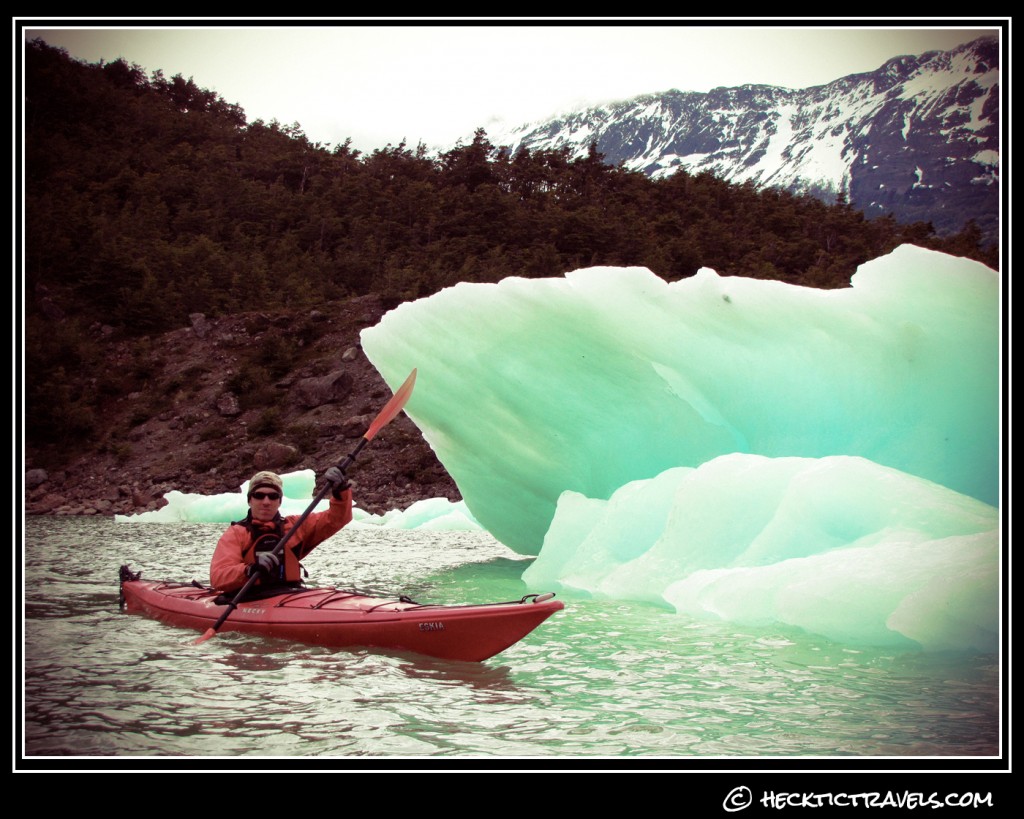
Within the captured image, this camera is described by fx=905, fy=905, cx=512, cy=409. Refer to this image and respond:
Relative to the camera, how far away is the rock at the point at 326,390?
28.8 metres

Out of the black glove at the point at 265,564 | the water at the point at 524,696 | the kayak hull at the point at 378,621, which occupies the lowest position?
the water at the point at 524,696

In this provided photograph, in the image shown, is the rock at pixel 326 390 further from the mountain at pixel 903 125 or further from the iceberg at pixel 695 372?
the iceberg at pixel 695 372

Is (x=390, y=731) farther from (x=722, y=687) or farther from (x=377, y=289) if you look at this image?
(x=377, y=289)

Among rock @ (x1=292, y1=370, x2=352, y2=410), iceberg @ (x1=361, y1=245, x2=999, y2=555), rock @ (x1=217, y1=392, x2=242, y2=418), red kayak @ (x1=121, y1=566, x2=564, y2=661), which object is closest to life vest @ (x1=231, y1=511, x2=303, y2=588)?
red kayak @ (x1=121, y1=566, x2=564, y2=661)

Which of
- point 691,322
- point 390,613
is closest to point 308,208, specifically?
point 691,322

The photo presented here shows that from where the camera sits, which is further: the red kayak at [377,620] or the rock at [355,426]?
the rock at [355,426]

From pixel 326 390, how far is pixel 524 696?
82.6 feet

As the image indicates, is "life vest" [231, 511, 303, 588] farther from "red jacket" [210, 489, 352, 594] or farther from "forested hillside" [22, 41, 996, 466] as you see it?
"forested hillside" [22, 41, 996, 466]

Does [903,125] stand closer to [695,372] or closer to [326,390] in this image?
[695,372]

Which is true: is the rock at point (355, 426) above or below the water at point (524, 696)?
above

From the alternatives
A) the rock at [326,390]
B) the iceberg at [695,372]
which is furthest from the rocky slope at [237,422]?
the iceberg at [695,372]

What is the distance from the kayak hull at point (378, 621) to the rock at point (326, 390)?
23.1 metres

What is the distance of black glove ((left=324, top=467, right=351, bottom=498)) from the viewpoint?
5.05m

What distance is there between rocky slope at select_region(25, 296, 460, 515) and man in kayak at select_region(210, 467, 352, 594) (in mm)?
17776
